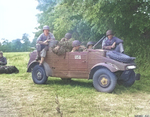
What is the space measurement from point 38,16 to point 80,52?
84.4ft

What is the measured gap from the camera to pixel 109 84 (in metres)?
7.10

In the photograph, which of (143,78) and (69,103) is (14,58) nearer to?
(143,78)

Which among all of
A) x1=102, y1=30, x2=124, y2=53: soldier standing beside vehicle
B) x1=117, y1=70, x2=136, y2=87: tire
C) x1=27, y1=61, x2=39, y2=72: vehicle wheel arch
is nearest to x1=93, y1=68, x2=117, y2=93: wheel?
x1=117, y1=70, x2=136, y2=87: tire

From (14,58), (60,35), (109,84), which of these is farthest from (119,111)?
(14,58)

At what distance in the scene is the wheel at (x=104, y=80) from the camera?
7008 millimetres

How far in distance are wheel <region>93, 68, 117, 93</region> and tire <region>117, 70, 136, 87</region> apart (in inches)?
26.9

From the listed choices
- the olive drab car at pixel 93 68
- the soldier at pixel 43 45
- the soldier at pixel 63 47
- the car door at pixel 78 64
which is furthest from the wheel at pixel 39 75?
the car door at pixel 78 64

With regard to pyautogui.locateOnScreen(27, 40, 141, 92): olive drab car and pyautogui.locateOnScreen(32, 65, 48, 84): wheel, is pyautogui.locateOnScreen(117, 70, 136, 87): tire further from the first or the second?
pyautogui.locateOnScreen(32, 65, 48, 84): wheel

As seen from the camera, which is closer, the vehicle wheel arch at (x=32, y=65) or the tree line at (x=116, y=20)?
the vehicle wheel arch at (x=32, y=65)

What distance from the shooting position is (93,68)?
7535 mm

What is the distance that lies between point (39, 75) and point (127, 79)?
325 centimetres

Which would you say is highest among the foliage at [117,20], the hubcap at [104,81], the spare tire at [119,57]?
the foliage at [117,20]

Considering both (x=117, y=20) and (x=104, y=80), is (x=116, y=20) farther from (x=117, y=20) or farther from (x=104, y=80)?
(x=104, y=80)

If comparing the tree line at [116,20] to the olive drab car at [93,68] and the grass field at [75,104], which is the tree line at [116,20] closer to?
the olive drab car at [93,68]
